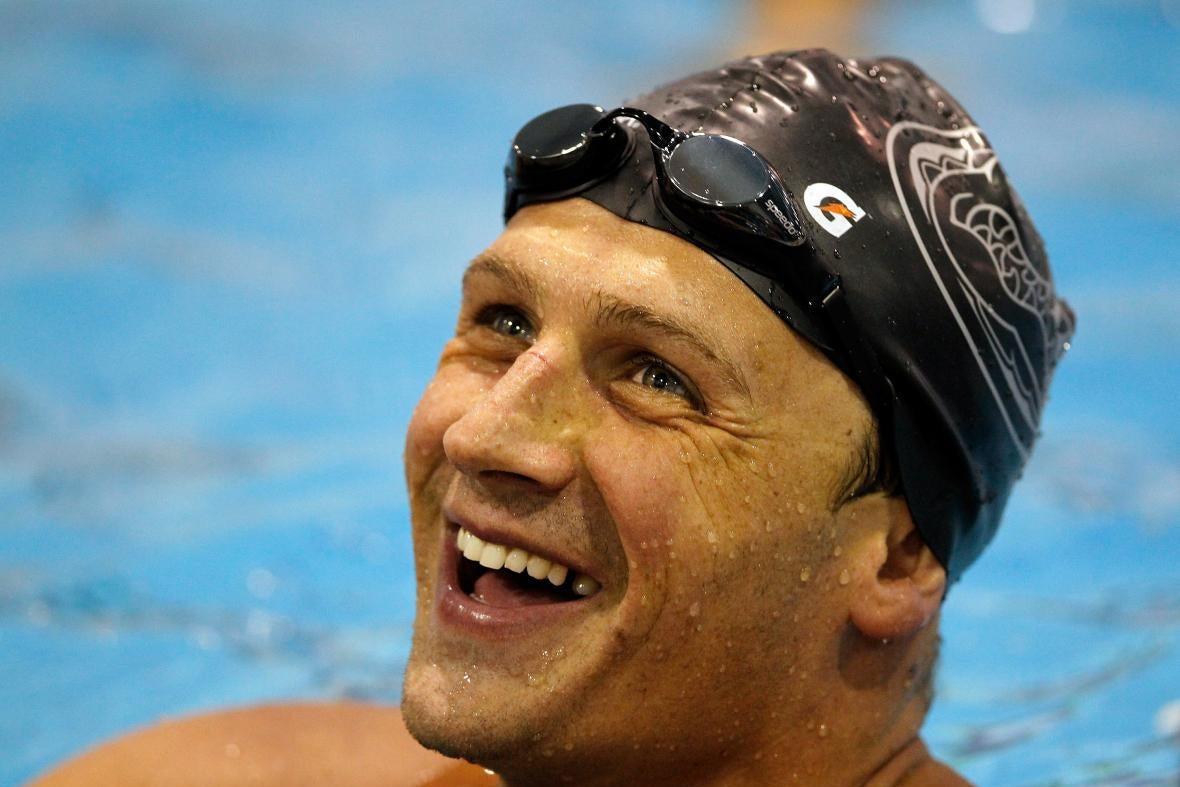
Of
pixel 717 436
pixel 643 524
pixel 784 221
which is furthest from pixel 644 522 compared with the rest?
pixel 784 221

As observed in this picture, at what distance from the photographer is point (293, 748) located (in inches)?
147

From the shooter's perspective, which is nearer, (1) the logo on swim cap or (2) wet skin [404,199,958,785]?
(2) wet skin [404,199,958,785]

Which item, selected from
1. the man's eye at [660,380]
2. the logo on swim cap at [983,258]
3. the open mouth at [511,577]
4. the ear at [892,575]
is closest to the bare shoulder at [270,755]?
the open mouth at [511,577]

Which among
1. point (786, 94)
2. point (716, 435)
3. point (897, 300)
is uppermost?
point (786, 94)

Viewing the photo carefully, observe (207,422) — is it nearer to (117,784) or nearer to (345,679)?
(345,679)

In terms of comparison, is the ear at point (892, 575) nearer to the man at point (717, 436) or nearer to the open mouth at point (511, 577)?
the man at point (717, 436)

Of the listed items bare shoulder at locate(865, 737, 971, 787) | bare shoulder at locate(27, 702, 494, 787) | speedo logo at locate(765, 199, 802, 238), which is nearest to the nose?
speedo logo at locate(765, 199, 802, 238)

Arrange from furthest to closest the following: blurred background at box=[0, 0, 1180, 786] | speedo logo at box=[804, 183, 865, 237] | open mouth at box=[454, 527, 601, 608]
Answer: blurred background at box=[0, 0, 1180, 786] → speedo logo at box=[804, 183, 865, 237] → open mouth at box=[454, 527, 601, 608]

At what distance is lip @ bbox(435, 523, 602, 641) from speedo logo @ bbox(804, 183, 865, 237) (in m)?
0.84

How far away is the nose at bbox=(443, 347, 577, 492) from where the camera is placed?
8.48 ft

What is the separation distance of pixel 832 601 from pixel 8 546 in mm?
4467

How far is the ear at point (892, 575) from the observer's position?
2.84m

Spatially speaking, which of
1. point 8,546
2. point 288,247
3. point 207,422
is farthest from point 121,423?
point 288,247

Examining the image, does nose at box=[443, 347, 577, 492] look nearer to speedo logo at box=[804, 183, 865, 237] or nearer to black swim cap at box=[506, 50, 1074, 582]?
black swim cap at box=[506, 50, 1074, 582]
